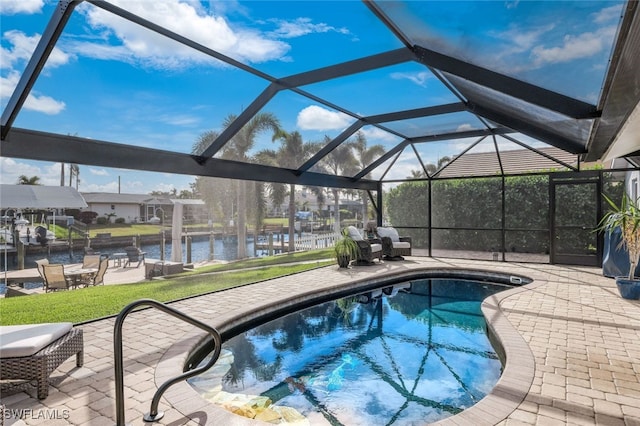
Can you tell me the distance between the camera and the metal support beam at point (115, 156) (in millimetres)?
4543

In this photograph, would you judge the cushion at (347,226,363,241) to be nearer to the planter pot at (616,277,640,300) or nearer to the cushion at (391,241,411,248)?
the cushion at (391,241,411,248)

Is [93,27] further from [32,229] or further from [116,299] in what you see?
[32,229]

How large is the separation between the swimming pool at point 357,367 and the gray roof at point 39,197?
434 cm

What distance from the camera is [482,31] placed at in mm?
3469

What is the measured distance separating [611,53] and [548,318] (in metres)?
4.13

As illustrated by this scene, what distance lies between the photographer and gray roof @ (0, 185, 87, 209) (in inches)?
229

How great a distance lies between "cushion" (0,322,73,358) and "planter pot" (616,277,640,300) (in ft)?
27.7

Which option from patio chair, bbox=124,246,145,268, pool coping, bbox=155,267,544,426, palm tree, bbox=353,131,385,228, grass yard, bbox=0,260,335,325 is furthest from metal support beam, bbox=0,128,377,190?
patio chair, bbox=124,246,145,268

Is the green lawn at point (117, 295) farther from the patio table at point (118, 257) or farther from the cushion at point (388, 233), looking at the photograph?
the cushion at point (388, 233)

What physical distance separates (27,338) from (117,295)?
169 inches

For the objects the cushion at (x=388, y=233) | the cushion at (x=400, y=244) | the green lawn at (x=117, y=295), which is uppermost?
the cushion at (x=388, y=233)

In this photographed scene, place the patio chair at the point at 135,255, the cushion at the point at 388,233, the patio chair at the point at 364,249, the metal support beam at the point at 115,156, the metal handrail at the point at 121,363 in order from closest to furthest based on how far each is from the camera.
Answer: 1. the metal handrail at the point at 121,363
2. the metal support beam at the point at 115,156
3. the patio chair at the point at 135,255
4. the patio chair at the point at 364,249
5. the cushion at the point at 388,233

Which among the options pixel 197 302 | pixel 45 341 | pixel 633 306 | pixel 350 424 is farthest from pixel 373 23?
pixel 633 306

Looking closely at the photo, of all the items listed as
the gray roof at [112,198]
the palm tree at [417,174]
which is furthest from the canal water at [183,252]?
the palm tree at [417,174]
